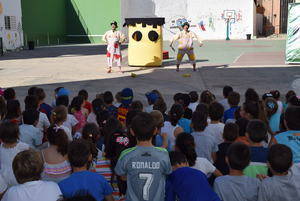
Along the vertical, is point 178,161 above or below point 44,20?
below

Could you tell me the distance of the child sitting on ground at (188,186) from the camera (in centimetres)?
309

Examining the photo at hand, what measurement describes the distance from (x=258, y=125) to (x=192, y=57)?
38.7 feet

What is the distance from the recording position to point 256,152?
378 cm

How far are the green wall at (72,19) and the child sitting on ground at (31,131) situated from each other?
3390cm

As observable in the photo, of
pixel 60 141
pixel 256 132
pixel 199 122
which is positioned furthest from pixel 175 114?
pixel 60 141

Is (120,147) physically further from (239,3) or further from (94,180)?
(239,3)

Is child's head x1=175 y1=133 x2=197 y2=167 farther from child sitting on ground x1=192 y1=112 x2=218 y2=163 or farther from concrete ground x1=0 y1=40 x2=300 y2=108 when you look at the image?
concrete ground x1=0 y1=40 x2=300 y2=108

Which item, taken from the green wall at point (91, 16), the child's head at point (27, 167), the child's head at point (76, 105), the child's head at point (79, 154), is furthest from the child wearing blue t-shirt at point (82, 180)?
the green wall at point (91, 16)

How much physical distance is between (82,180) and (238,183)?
1.30m

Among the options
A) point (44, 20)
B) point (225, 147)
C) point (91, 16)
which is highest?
point (91, 16)

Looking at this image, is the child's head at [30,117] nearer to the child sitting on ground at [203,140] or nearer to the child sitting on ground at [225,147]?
the child sitting on ground at [203,140]

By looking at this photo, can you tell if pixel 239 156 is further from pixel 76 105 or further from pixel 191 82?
pixel 191 82

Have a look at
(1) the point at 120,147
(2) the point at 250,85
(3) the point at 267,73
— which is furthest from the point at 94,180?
(3) the point at 267,73

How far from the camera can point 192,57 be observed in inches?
610
